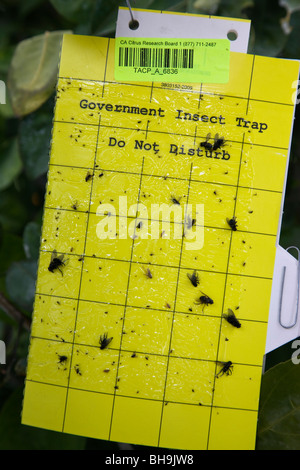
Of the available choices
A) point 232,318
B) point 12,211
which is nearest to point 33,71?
point 12,211

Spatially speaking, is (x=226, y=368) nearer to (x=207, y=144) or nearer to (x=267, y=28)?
(x=207, y=144)

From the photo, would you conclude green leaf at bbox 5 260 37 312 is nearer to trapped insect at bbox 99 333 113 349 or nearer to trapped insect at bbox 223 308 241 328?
trapped insect at bbox 99 333 113 349

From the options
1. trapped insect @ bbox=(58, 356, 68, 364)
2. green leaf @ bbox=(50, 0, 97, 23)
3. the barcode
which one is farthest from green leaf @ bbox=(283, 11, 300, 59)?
trapped insect @ bbox=(58, 356, 68, 364)

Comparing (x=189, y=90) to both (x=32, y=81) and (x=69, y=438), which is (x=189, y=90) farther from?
(x=69, y=438)

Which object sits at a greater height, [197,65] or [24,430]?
[197,65]

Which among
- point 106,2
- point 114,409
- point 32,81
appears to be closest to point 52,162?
point 32,81
